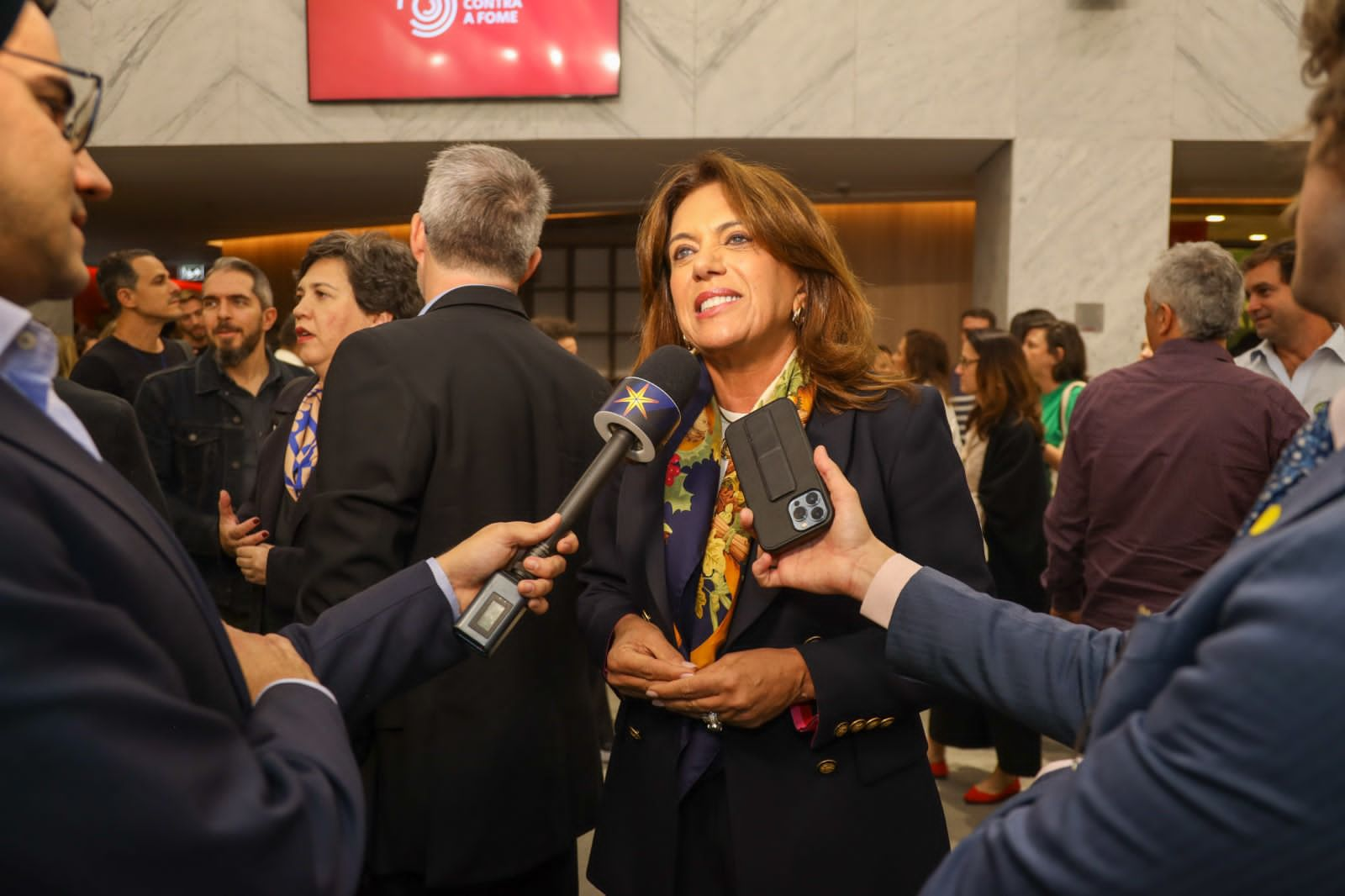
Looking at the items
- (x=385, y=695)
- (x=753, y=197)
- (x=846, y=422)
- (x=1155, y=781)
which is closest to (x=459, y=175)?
(x=753, y=197)

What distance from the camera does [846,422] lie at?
1.79m

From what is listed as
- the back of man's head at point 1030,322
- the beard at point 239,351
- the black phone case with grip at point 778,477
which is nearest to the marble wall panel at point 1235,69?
the back of man's head at point 1030,322

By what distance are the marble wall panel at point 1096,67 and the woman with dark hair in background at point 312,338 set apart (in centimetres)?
585

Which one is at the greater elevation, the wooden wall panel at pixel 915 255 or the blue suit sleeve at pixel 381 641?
the wooden wall panel at pixel 915 255

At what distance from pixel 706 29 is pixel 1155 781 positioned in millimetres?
7590

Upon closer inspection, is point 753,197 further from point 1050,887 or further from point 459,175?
point 1050,887

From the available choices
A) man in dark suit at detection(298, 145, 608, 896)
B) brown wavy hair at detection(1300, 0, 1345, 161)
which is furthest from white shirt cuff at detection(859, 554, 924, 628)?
man in dark suit at detection(298, 145, 608, 896)

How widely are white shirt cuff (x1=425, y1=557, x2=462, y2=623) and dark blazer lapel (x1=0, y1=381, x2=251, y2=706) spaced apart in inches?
16.6

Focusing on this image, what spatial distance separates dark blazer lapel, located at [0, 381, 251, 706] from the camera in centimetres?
82

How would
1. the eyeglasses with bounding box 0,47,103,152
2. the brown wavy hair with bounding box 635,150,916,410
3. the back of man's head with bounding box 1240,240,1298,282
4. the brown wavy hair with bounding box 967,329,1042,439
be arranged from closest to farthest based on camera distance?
the eyeglasses with bounding box 0,47,103,152 < the brown wavy hair with bounding box 635,150,916,410 < the back of man's head with bounding box 1240,240,1298,282 < the brown wavy hair with bounding box 967,329,1042,439

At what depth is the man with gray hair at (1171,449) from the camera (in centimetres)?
309

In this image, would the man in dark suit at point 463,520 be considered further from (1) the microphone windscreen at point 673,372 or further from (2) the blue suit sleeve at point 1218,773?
(2) the blue suit sleeve at point 1218,773

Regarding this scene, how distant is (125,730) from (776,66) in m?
7.53

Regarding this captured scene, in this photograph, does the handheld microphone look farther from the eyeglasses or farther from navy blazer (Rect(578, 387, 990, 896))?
the eyeglasses
